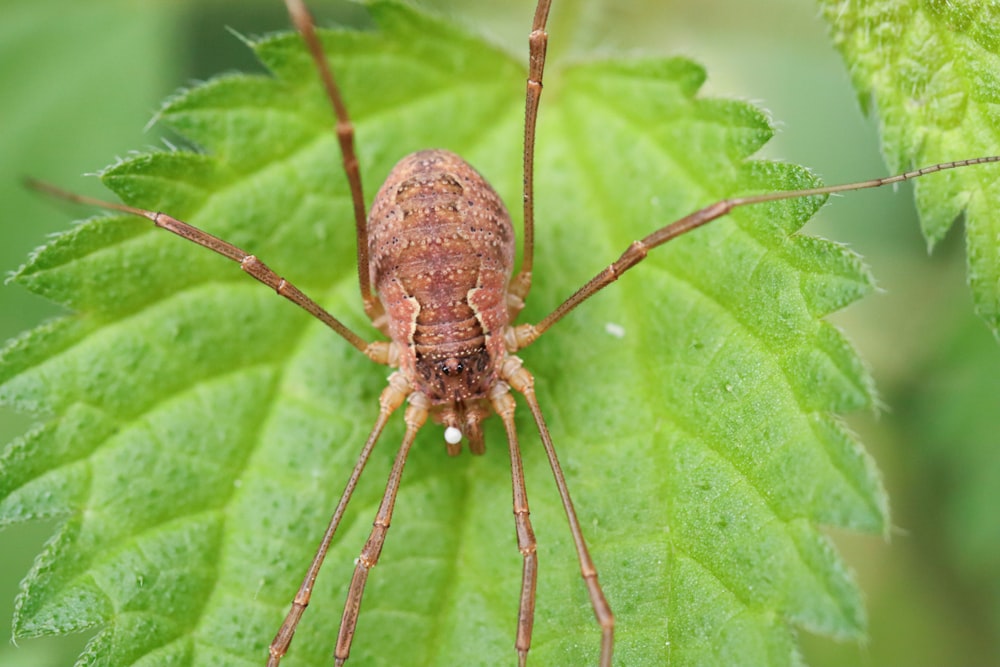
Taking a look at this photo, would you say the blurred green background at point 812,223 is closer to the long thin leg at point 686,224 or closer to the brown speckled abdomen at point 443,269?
the long thin leg at point 686,224

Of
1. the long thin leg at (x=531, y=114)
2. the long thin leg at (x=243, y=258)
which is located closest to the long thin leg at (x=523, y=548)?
the long thin leg at (x=531, y=114)

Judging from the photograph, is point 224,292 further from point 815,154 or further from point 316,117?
point 815,154

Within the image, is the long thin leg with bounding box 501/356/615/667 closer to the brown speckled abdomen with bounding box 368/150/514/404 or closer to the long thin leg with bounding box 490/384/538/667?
the long thin leg with bounding box 490/384/538/667

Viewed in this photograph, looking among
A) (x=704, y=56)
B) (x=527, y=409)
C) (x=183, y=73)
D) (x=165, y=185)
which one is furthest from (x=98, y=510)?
(x=704, y=56)

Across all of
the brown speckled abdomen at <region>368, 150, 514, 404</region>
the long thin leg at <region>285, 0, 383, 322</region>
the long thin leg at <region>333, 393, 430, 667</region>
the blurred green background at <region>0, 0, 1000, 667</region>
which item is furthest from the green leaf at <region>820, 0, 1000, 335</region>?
the long thin leg at <region>333, 393, 430, 667</region>

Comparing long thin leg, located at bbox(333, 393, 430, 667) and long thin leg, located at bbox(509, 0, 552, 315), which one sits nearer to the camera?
long thin leg, located at bbox(333, 393, 430, 667)

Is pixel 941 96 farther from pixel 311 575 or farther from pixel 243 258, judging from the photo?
pixel 311 575
